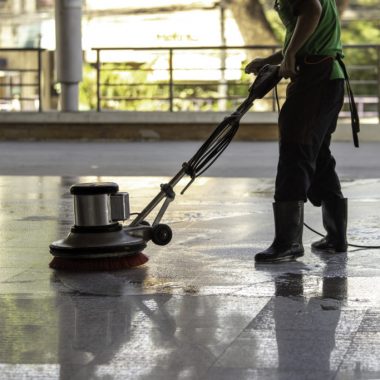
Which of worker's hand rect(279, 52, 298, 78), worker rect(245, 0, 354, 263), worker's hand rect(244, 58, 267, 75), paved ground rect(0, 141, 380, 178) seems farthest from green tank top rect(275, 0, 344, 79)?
paved ground rect(0, 141, 380, 178)

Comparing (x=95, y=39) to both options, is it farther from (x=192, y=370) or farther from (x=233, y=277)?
(x=192, y=370)

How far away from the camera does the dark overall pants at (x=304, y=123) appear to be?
6.87m

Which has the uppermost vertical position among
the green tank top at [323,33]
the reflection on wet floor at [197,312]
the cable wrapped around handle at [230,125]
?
the green tank top at [323,33]

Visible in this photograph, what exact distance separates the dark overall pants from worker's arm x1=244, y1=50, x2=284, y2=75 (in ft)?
1.21

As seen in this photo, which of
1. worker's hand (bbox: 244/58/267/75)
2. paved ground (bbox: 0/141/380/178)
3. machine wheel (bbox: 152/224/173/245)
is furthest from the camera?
paved ground (bbox: 0/141/380/178)

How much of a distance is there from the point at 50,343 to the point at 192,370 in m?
0.74

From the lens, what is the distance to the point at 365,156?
51.9 ft

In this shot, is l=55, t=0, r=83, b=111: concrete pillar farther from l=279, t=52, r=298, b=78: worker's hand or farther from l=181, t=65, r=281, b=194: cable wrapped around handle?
l=279, t=52, r=298, b=78: worker's hand

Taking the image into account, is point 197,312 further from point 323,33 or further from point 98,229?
point 323,33

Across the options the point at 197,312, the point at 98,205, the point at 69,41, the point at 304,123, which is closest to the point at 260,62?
the point at 304,123

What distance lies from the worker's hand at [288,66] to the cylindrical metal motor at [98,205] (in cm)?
120

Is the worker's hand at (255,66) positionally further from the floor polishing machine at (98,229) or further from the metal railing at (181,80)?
the metal railing at (181,80)

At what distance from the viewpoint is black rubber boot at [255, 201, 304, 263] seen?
6.93 m

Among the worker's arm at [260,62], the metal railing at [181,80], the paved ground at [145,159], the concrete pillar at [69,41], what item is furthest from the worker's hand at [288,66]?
the metal railing at [181,80]
